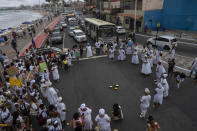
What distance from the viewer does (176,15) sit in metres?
25.3

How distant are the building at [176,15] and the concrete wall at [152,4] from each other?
3.18 ft

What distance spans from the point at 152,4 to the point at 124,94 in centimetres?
2676

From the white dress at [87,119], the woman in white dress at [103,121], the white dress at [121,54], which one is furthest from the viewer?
the white dress at [121,54]

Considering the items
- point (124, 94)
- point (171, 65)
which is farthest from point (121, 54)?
point (124, 94)

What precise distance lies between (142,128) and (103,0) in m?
52.0

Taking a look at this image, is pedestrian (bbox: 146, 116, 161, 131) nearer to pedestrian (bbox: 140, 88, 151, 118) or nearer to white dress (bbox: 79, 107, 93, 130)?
pedestrian (bbox: 140, 88, 151, 118)

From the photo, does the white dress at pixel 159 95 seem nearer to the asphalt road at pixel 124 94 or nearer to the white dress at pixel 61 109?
the asphalt road at pixel 124 94

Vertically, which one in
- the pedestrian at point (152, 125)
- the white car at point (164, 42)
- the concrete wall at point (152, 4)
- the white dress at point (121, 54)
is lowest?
the pedestrian at point (152, 125)

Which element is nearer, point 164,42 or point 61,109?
point 61,109

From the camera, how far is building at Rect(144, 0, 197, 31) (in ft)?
74.9

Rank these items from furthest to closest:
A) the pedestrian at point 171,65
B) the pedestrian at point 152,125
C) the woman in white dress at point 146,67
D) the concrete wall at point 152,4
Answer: the concrete wall at point 152,4 → the woman in white dress at point 146,67 → the pedestrian at point 171,65 → the pedestrian at point 152,125

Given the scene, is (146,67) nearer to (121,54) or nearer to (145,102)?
(121,54)

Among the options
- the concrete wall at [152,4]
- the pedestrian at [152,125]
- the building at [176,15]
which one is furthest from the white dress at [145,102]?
the concrete wall at [152,4]

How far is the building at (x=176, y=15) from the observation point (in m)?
22.8
